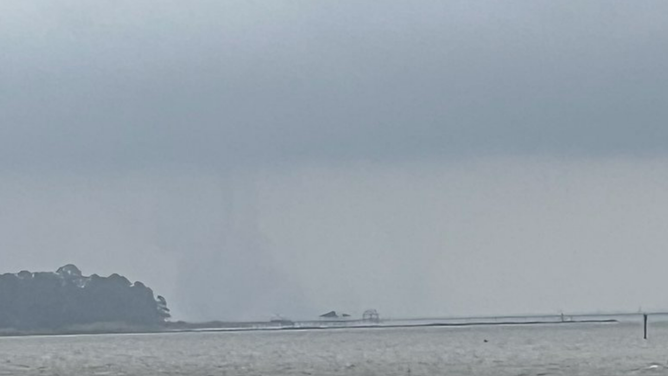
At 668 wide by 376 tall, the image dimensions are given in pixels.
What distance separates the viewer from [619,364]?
16838 cm

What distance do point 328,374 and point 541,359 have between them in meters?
38.3

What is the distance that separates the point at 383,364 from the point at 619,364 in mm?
26786

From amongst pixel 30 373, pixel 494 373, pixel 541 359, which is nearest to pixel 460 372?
pixel 494 373

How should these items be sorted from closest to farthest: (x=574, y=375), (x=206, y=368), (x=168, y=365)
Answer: (x=574, y=375)
(x=206, y=368)
(x=168, y=365)

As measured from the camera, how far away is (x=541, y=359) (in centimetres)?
18638

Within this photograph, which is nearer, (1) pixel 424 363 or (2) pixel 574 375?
(2) pixel 574 375

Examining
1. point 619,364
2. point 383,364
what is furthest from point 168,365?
point 619,364

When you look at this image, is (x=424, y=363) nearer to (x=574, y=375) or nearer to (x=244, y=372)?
(x=244, y=372)

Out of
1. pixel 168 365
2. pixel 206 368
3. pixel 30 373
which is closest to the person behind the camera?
pixel 30 373

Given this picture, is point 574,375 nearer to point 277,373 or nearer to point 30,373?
point 277,373

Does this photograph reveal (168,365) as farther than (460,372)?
Yes

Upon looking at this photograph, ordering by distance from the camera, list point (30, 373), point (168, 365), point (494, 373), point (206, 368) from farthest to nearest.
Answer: point (168, 365)
point (206, 368)
point (30, 373)
point (494, 373)

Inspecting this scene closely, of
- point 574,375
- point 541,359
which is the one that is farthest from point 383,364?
point 574,375

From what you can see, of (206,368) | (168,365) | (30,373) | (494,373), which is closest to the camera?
(494,373)
